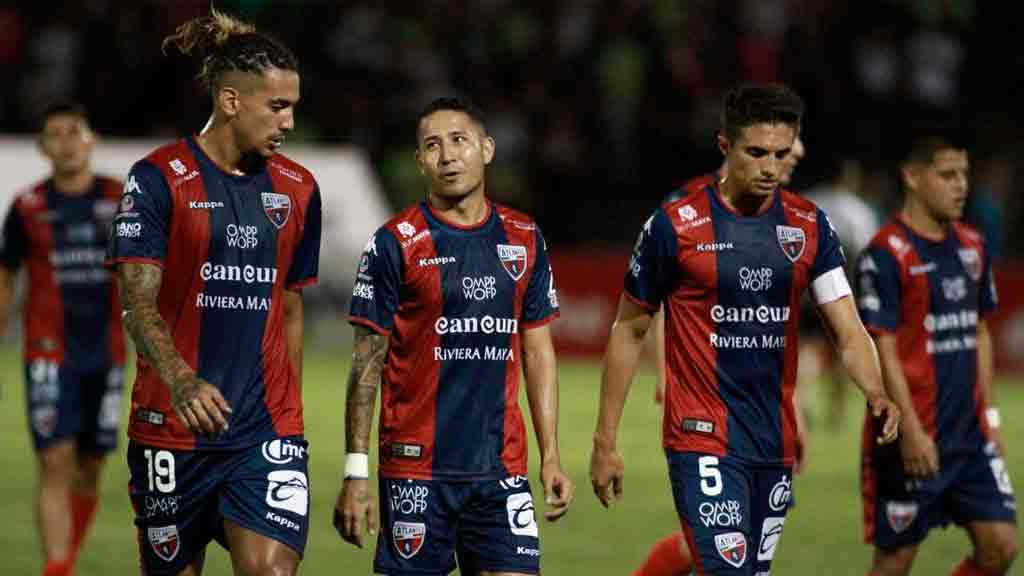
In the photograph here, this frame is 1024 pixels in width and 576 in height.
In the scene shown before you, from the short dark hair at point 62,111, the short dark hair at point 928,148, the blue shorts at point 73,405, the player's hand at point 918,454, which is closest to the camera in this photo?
the player's hand at point 918,454

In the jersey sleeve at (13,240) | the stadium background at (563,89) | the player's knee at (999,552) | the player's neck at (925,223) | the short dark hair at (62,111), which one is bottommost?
the player's knee at (999,552)

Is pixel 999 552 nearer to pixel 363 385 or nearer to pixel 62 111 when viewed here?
pixel 363 385

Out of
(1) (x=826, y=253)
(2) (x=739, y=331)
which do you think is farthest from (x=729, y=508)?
(1) (x=826, y=253)

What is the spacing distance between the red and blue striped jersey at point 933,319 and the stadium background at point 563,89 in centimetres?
1186

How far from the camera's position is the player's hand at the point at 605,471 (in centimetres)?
647

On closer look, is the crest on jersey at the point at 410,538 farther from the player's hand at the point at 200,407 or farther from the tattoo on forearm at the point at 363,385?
the player's hand at the point at 200,407

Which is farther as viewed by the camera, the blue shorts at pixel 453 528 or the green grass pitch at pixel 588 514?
the green grass pitch at pixel 588 514

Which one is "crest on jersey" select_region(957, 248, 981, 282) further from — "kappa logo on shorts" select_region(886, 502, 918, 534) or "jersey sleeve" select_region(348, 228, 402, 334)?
"jersey sleeve" select_region(348, 228, 402, 334)

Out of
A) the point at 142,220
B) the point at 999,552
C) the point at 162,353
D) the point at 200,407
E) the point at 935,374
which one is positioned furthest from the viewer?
the point at 935,374

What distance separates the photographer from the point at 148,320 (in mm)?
5816

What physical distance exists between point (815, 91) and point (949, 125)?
13.0 metres

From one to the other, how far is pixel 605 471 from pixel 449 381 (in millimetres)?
661

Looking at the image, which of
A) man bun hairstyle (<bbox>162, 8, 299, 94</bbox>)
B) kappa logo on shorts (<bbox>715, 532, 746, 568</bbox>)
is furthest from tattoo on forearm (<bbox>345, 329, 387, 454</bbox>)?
kappa logo on shorts (<bbox>715, 532, 746, 568</bbox>)

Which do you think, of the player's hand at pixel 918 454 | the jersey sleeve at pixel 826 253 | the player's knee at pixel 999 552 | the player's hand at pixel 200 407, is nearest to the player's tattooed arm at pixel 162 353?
the player's hand at pixel 200 407
